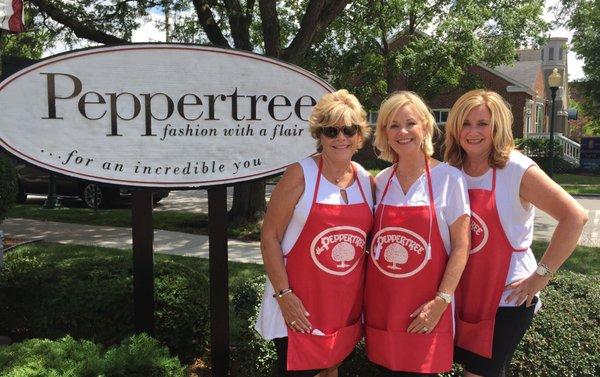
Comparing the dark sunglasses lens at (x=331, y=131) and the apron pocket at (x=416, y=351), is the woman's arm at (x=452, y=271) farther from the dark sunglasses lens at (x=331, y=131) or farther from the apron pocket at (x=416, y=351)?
the dark sunglasses lens at (x=331, y=131)

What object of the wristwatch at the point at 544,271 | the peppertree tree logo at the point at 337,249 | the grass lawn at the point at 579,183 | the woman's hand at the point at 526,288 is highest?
the peppertree tree logo at the point at 337,249

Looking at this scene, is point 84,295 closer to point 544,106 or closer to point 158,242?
point 158,242

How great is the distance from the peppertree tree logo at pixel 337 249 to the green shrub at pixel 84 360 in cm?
95

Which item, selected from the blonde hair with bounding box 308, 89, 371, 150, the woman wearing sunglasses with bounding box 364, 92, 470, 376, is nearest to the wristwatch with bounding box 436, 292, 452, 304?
the woman wearing sunglasses with bounding box 364, 92, 470, 376

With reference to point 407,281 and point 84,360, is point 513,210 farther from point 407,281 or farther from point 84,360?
point 84,360

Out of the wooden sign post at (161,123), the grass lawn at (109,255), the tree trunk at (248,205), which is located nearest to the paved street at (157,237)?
the grass lawn at (109,255)

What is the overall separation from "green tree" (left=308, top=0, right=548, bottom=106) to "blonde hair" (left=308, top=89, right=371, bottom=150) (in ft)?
45.3

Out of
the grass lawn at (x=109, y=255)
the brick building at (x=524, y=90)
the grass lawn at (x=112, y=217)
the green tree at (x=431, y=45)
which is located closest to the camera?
the grass lawn at (x=109, y=255)

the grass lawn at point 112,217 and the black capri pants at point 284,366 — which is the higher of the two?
the black capri pants at point 284,366

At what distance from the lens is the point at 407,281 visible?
6.77 feet

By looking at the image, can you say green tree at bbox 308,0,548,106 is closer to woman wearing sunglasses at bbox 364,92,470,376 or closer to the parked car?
the parked car

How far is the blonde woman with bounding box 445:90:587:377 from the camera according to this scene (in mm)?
2139

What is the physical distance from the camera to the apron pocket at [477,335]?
2.20 meters

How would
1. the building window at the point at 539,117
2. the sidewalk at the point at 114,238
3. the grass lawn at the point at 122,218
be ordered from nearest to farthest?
the sidewalk at the point at 114,238 < the grass lawn at the point at 122,218 < the building window at the point at 539,117
